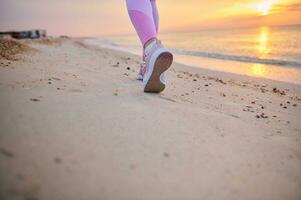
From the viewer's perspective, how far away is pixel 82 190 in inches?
32.7

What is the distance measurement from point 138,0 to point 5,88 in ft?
3.43

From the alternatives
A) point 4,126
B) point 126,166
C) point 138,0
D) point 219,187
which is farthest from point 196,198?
point 138,0

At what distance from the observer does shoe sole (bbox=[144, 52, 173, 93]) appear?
1.79 m

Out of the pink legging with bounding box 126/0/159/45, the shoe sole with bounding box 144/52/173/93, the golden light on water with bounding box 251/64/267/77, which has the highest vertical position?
the pink legging with bounding box 126/0/159/45

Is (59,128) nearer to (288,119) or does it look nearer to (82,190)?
(82,190)

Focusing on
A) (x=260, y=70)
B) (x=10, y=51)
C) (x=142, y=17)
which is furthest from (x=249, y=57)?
(x=142, y=17)

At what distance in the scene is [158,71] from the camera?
1.88 m

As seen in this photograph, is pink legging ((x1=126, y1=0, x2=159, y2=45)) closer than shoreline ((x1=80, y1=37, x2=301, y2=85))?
Yes

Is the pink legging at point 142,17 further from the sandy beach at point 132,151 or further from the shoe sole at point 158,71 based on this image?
the sandy beach at point 132,151

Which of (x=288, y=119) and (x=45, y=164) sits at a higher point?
(x=45, y=164)

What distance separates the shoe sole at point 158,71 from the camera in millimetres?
1790

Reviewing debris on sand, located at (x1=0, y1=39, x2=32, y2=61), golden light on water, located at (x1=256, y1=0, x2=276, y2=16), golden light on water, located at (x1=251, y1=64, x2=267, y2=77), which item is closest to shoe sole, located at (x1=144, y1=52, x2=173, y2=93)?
debris on sand, located at (x1=0, y1=39, x2=32, y2=61)

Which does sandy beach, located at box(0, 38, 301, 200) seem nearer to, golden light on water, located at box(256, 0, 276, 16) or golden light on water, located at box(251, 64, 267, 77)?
golden light on water, located at box(251, 64, 267, 77)

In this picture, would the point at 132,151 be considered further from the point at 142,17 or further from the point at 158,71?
the point at 142,17
